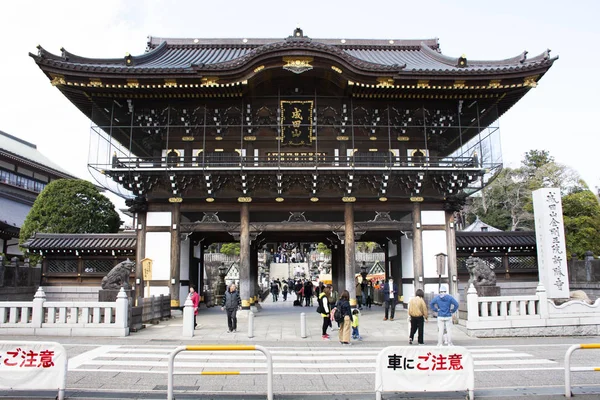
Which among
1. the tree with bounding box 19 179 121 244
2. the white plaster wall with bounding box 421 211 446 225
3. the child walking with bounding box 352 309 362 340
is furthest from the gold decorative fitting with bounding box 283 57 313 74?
the tree with bounding box 19 179 121 244

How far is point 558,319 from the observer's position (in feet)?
52.0

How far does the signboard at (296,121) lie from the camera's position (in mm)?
21375

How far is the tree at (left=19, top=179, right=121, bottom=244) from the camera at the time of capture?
3069cm

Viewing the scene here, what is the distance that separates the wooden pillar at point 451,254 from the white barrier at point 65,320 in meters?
14.0

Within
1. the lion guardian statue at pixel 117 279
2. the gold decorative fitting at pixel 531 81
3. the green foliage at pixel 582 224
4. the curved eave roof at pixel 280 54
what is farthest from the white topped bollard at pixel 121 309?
the green foliage at pixel 582 224

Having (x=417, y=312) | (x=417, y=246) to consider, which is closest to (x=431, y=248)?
(x=417, y=246)

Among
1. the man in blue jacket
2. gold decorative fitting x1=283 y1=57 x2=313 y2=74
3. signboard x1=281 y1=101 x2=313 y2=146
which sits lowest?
the man in blue jacket

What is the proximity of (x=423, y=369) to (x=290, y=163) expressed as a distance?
14.2 m

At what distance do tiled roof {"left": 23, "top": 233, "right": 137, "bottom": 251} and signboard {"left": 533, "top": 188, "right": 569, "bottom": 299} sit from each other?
18.1 meters

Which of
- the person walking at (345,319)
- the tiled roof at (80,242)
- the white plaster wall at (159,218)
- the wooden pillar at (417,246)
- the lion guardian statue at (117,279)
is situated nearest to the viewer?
the person walking at (345,319)

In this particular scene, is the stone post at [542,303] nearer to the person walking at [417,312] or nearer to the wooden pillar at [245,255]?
the person walking at [417,312]

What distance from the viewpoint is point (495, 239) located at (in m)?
22.4

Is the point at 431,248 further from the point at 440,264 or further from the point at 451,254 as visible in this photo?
the point at 440,264

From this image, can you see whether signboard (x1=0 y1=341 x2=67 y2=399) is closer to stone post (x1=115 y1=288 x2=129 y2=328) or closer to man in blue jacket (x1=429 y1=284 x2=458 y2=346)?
stone post (x1=115 y1=288 x2=129 y2=328)
